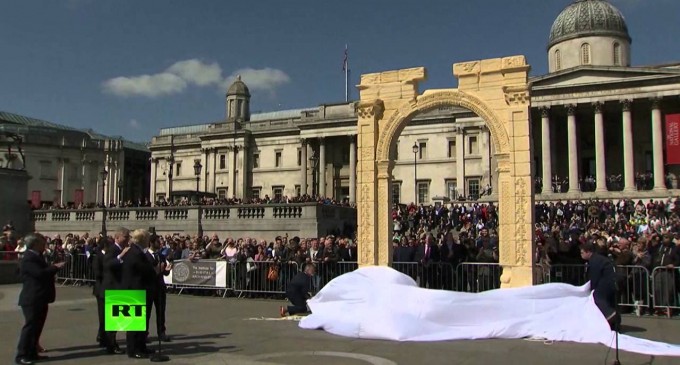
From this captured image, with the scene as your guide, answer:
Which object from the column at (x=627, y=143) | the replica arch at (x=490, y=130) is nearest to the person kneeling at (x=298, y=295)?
the replica arch at (x=490, y=130)

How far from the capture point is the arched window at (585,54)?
53.7 m

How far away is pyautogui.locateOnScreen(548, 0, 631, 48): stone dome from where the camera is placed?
53812mm

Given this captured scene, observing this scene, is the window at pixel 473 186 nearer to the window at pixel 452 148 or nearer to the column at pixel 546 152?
the window at pixel 452 148

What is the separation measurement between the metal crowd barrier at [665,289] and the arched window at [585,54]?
43.8m

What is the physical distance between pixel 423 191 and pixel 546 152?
1502cm

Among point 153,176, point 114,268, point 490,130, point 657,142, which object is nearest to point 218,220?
point 490,130

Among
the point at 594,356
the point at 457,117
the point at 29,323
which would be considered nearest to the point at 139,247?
the point at 29,323

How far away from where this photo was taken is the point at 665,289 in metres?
13.7

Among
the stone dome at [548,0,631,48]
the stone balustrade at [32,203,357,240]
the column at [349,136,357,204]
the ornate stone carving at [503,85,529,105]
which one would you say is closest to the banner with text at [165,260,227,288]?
the ornate stone carving at [503,85,529,105]

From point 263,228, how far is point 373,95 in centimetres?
1874

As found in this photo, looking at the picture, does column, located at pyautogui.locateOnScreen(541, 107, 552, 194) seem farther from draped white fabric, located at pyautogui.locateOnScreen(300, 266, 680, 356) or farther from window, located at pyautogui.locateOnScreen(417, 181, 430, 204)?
draped white fabric, located at pyautogui.locateOnScreen(300, 266, 680, 356)

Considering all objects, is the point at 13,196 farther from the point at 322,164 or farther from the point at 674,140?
the point at 322,164

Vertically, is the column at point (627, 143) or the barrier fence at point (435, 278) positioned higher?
the column at point (627, 143)

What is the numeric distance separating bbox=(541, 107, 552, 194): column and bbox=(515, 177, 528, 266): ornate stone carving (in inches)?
1455
